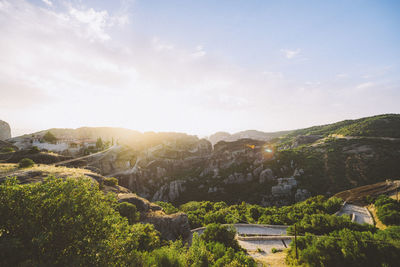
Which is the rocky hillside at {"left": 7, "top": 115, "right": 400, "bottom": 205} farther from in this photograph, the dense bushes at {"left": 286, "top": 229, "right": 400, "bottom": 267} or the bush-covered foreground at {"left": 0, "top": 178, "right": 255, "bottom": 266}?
the dense bushes at {"left": 286, "top": 229, "right": 400, "bottom": 267}

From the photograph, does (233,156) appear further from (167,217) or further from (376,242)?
(376,242)

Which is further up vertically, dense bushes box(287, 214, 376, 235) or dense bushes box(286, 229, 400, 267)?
dense bushes box(286, 229, 400, 267)

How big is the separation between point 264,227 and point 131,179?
6313 centimetres

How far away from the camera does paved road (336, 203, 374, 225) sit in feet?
105

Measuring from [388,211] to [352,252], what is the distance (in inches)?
989

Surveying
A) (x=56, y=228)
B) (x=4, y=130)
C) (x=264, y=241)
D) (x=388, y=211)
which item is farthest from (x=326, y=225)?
(x=4, y=130)

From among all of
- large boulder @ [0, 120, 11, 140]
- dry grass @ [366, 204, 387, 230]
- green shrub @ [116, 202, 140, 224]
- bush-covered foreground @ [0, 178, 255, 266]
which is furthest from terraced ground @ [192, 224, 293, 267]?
large boulder @ [0, 120, 11, 140]

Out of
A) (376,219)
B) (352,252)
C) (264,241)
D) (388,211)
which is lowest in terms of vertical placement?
(376,219)

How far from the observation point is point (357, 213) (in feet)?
115

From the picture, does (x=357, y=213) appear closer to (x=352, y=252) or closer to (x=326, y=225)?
(x=326, y=225)

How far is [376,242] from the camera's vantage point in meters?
15.3

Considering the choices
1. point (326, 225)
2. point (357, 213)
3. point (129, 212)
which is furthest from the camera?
point (357, 213)

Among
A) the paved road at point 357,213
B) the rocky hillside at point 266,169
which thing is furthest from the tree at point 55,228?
the paved road at point 357,213

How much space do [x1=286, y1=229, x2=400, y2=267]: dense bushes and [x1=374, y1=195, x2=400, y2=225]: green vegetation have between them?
18.4m
